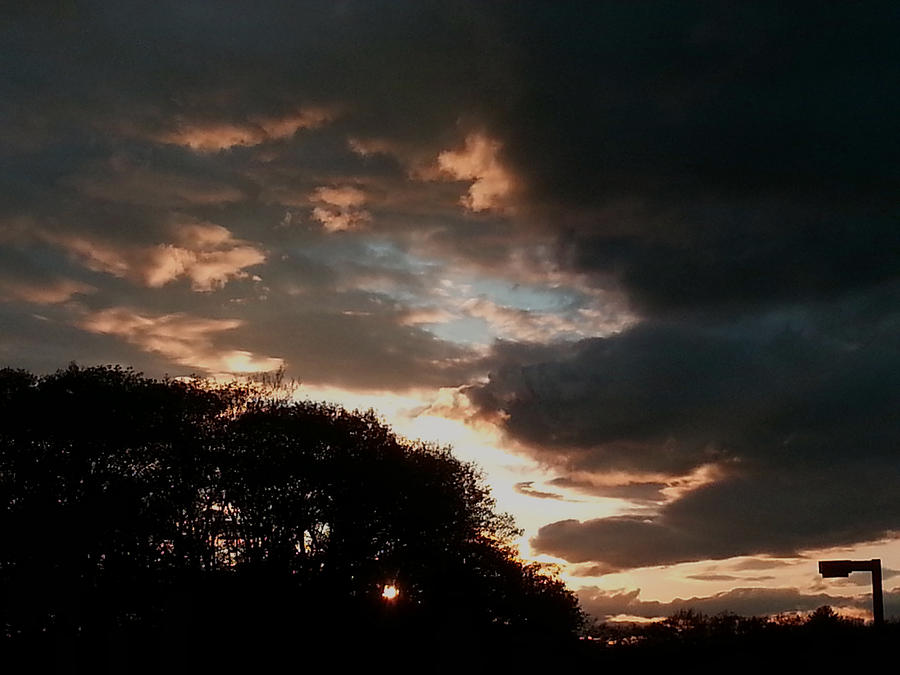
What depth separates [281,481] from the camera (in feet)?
193

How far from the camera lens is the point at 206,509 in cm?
5984

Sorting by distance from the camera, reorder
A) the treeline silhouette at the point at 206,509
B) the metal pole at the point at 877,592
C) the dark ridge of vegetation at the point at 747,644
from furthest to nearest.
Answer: the treeline silhouette at the point at 206,509, the metal pole at the point at 877,592, the dark ridge of vegetation at the point at 747,644

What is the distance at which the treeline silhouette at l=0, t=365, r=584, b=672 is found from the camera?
55.1 meters

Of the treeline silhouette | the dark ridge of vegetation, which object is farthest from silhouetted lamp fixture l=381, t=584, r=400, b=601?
the dark ridge of vegetation

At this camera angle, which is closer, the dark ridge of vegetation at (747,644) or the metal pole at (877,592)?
the dark ridge of vegetation at (747,644)

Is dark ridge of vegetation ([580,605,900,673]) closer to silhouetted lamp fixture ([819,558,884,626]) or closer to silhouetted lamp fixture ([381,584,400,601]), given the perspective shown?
silhouetted lamp fixture ([819,558,884,626])

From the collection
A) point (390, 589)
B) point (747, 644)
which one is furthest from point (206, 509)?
point (747, 644)

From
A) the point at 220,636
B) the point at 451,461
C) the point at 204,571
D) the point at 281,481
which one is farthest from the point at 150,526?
the point at 220,636

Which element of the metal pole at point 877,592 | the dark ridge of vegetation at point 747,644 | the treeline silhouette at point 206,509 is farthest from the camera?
the treeline silhouette at point 206,509

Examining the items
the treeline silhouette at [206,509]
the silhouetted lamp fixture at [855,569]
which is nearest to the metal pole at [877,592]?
the silhouetted lamp fixture at [855,569]

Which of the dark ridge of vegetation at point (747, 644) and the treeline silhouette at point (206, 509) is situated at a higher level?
the treeline silhouette at point (206, 509)

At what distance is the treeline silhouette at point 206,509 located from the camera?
55.1 m

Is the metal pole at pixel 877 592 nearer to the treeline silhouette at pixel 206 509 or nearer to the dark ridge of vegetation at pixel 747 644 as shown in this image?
the dark ridge of vegetation at pixel 747 644

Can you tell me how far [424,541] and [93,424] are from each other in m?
19.7
